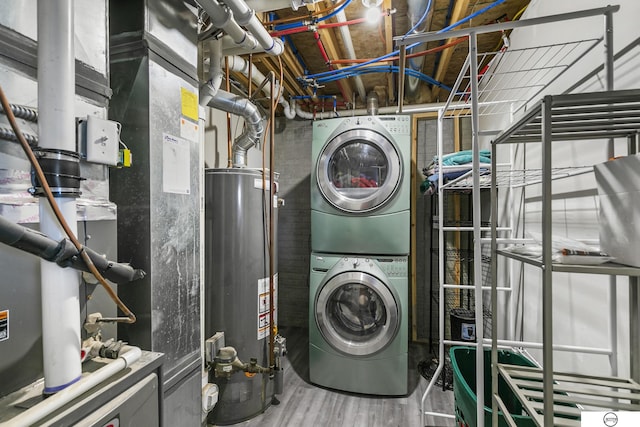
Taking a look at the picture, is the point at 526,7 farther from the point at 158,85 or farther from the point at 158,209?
the point at 158,209

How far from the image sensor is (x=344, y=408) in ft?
6.02

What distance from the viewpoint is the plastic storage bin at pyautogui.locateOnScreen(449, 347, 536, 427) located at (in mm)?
1197

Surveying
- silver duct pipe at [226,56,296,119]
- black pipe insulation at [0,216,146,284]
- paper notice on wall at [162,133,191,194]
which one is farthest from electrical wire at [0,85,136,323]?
silver duct pipe at [226,56,296,119]

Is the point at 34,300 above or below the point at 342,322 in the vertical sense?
above

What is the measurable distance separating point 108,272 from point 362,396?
1856 mm

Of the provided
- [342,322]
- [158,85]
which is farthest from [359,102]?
[158,85]

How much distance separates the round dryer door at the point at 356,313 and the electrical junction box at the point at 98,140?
1.52 metres

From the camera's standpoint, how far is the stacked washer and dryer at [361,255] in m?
1.93

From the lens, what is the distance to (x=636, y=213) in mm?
652

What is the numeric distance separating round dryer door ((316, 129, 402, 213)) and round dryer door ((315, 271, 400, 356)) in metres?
0.51

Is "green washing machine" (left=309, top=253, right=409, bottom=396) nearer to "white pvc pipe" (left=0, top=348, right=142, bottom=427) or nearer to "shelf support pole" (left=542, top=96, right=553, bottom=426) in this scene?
"shelf support pole" (left=542, top=96, right=553, bottom=426)

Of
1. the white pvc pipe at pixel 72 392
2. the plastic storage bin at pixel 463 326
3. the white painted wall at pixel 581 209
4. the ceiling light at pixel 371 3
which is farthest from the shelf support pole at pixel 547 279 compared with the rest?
the plastic storage bin at pixel 463 326

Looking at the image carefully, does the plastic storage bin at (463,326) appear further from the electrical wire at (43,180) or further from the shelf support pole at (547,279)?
the electrical wire at (43,180)

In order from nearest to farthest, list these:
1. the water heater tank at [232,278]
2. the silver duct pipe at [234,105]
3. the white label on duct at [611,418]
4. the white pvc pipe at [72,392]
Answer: the white pvc pipe at [72,392], the white label on duct at [611,418], the silver duct pipe at [234,105], the water heater tank at [232,278]
